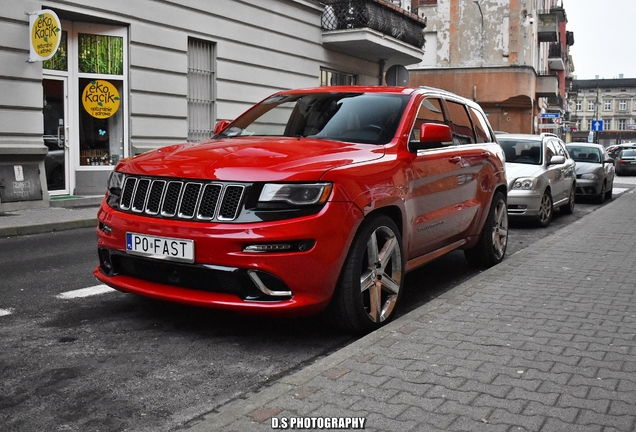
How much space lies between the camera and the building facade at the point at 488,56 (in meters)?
39.6

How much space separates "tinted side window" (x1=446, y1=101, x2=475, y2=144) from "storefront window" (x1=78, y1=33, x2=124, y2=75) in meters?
9.60

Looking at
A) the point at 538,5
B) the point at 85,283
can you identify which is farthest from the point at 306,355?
the point at 538,5

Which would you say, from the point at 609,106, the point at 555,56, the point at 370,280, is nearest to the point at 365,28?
the point at 370,280

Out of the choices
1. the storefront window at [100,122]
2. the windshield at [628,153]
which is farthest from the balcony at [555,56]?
the storefront window at [100,122]

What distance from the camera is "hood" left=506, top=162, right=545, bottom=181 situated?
1250cm

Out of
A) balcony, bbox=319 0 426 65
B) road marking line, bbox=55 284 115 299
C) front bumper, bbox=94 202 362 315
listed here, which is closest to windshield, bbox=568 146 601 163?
balcony, bbox=319 0 426 65

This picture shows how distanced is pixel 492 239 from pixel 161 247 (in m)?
3.97

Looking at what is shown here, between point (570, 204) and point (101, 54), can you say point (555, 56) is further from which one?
point (101, 54)

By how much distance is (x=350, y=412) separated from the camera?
3.26m

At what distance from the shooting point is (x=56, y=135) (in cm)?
1403

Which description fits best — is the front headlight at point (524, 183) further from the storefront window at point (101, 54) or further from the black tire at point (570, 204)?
the storefront window at point (101, 54)

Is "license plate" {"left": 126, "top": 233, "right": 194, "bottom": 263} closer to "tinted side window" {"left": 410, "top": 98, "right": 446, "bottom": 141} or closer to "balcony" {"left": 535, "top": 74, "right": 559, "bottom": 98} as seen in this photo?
"tinted side window" {"left": 410, "top": 98, "right": 446, "bottom": 141}

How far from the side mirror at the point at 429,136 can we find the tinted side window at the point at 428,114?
136 millimetres

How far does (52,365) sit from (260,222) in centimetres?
138
